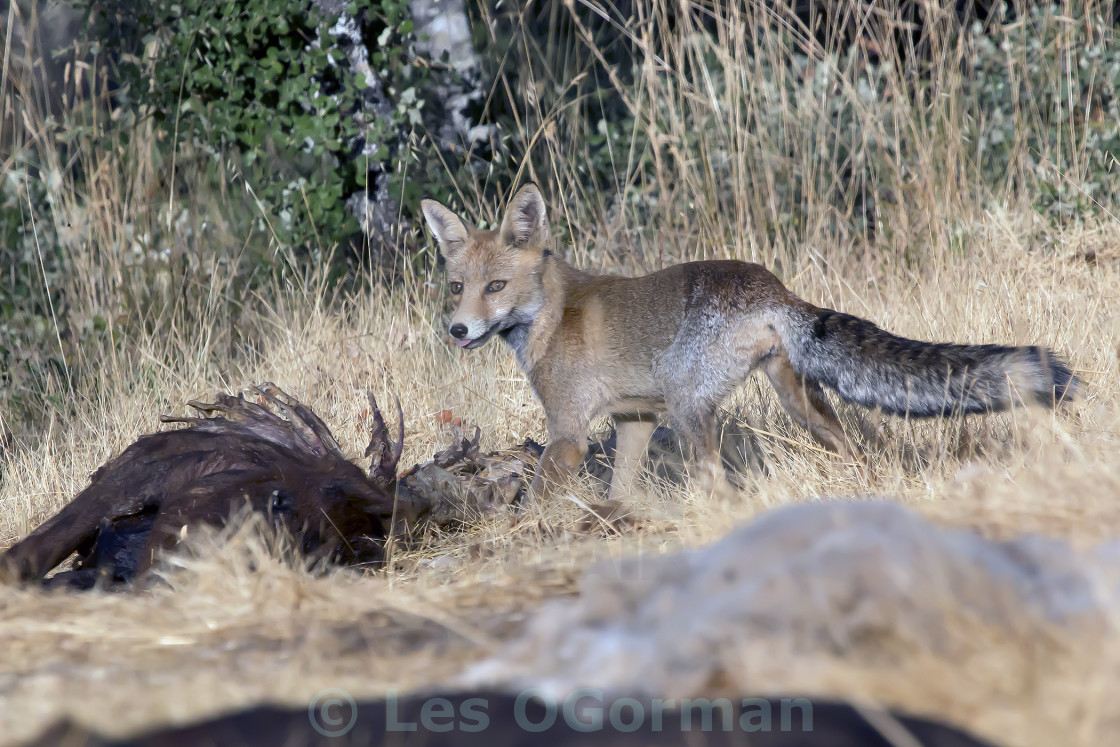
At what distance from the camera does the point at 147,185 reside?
6582 mm

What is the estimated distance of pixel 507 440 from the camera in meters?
5.10

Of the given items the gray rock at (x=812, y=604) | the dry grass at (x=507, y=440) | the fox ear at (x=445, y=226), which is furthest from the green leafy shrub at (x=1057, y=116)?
the gray rock at (x=812, y=604)

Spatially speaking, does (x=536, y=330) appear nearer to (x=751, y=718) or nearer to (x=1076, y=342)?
(x=1076, y=342)

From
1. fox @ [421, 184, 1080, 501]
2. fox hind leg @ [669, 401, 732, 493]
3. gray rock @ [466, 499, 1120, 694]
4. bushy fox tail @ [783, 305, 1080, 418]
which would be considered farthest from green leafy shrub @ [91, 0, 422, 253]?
gray rock @ [466, 499, 1120, 694]

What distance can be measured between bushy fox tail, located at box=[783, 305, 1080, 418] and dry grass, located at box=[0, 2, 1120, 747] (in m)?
0.15

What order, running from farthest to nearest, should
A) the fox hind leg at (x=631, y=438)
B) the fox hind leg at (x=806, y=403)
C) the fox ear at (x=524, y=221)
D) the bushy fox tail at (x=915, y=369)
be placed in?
the fox ear at (x=524, y=221), the fox hind leg at (x=631, y=438), the fox hind leg at (x=806, y=403), the bushy fox tail at (x=915, y=369)

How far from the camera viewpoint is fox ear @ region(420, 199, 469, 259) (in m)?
4.97

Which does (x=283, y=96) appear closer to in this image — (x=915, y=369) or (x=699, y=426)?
(x=699, y=426)

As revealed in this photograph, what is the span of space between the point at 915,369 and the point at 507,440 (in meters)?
2.19

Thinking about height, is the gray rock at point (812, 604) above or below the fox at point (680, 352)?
above

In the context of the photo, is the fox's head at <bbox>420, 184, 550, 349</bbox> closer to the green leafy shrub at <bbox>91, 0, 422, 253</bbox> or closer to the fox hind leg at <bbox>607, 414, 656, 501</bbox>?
the fox hind leg at <bbox>607, 414, 656, 501</bbox>

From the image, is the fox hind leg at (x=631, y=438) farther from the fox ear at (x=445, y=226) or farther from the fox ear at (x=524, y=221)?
the fox ear at (x=445, y=226)

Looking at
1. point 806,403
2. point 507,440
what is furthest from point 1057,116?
point 507,440

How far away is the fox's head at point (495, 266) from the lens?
182 inches
